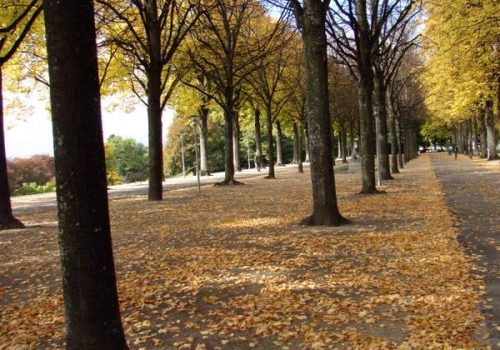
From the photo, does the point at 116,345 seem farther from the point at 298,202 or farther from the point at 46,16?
the point at 298,202

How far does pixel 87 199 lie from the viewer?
3.66m

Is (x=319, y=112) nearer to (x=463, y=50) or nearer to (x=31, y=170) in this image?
(x=463, y=50)

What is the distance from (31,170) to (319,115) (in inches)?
1329

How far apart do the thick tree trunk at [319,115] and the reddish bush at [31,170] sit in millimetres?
32473

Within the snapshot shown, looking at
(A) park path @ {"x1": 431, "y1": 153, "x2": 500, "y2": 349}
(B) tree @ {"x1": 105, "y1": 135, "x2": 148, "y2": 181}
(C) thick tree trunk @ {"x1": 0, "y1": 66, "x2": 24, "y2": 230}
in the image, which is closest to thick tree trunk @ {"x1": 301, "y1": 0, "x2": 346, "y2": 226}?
(A) park path @ {"x1": 431, "y1": 153, "x2": 500, "y2": 349}

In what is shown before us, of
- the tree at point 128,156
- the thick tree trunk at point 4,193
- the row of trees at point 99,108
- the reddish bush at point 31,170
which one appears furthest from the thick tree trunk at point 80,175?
the tree at point 128,156

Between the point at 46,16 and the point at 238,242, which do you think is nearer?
the point at 46,16

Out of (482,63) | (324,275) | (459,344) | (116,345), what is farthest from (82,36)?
(482,63)

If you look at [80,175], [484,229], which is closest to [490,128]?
[484,229]

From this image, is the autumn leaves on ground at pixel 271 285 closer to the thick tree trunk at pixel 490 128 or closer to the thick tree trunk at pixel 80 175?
the thick tree trunk at pixel 80 175

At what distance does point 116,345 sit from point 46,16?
93.1 inches

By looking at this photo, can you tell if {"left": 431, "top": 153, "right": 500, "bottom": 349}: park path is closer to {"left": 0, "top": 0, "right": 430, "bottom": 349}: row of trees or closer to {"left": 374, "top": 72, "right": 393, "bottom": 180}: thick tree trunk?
{"left": 0, "top": 0, "right": 430, "bottom": 349}: row of trees

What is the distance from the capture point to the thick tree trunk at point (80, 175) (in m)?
3.60

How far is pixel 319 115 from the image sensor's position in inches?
445
